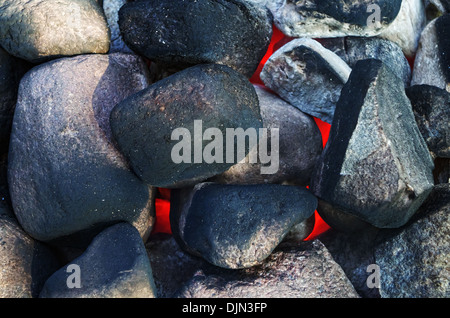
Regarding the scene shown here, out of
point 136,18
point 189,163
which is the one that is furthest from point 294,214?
point 136,18

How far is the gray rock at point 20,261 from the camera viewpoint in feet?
3.94

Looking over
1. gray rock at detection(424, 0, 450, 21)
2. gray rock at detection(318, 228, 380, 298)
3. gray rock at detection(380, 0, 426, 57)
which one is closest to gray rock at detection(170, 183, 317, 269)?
gray rock at detection(318, 228, 380, 298)

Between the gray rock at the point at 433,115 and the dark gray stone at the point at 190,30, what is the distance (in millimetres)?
546

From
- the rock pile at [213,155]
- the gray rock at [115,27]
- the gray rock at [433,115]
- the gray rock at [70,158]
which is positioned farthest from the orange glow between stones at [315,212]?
the gray rock at [115,27]

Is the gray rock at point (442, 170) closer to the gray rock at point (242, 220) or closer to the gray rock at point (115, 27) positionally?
the gray rock at point (242, 220)

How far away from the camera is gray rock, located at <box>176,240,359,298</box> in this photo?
117 centimetres

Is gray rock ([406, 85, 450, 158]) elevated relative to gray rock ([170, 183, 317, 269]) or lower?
elevated

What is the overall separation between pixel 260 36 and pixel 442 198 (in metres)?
0.71

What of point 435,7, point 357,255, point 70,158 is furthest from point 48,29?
point 435,7

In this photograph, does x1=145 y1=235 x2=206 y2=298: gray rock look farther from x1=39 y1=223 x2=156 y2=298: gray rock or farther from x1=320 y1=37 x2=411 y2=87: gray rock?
x1=320 y1=37 x2=411 y2=87: gray rock

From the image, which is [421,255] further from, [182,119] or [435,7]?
[435,7]

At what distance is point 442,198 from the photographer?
1275mm

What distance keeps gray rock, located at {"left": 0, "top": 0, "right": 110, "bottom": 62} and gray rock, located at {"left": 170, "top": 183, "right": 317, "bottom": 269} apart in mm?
595

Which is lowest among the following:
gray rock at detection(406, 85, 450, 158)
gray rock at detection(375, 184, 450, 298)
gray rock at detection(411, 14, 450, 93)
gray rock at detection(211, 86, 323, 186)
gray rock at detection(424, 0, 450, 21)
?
gray rock at detection(375, 184, 450, 298)
